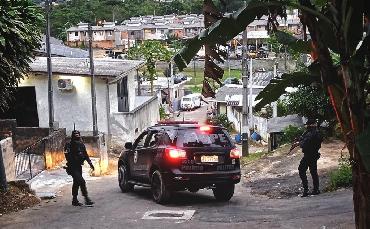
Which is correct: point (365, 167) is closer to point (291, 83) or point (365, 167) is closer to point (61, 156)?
point (291, 83)

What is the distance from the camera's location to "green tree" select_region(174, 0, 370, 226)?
3693 mm

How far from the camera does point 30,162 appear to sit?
16422 mm

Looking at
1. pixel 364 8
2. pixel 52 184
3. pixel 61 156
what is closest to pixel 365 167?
pixel 364 8

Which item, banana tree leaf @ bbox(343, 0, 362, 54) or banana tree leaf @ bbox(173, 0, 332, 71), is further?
banana tree leaf @ bbox(173, 0, 332, 71)

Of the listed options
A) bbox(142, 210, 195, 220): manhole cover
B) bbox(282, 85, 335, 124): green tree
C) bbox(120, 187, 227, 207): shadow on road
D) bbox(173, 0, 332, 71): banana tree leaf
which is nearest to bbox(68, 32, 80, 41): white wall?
bbox(282, 85, 335, 124): green tree

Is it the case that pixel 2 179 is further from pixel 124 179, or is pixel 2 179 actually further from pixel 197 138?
pixel 197 138

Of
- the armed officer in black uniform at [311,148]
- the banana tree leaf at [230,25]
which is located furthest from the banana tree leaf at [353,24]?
the armed officer in black uniform at [311,148]

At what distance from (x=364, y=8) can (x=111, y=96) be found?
23382 millimetres

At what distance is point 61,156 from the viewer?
21.3 metres

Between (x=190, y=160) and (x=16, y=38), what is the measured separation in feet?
14.1

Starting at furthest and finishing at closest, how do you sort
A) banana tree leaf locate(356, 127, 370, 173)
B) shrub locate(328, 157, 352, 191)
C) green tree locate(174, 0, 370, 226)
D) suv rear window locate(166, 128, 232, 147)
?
shrub locate(328, 157, 352, 191) → suv rear window locate(166, 128, 232, 147) → green tree locate(174, 0, 370, 226) → banana tree leaf locate(356, 127, 370, 173)

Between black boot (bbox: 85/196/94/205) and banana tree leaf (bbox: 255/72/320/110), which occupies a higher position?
banana tree leaf (bbox: 255/72/320/110)

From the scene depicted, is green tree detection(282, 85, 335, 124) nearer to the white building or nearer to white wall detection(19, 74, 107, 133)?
the white building

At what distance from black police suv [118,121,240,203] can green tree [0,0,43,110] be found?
3.28 m
